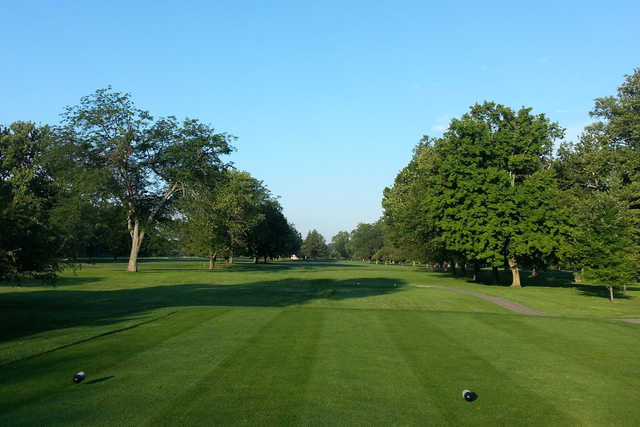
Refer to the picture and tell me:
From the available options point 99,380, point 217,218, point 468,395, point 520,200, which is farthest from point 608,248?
point 217,218

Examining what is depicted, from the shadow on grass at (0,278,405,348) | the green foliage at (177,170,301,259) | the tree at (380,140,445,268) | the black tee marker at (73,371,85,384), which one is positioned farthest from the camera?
the green foliage at (177,170,301,259)

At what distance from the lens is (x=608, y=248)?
32688mm

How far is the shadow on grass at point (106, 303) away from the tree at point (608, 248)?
16973 mm

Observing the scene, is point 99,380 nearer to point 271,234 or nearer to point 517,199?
point 517,199

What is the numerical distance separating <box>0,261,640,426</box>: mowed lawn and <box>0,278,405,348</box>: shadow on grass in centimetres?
23

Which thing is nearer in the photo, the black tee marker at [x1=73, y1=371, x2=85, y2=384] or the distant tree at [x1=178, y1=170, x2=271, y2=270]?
the black tee marker at [x1=73, y1=371, x2=85, y2=384]

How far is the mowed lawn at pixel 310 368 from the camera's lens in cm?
812

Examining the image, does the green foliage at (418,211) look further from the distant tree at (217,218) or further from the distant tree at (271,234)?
the distant tree at (271,234)

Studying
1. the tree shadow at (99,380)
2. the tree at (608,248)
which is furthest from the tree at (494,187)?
the tree shadow at (99,380)

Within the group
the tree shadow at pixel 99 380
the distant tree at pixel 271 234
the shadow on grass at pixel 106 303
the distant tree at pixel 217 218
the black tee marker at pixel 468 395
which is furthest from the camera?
the distant tree at pixel 271 234

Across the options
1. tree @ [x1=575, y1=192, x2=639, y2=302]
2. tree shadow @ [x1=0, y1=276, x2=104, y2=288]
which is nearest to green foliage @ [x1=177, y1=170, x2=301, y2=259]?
tree shadow @ [x1=0, y1=276, x2=104, y2=288]

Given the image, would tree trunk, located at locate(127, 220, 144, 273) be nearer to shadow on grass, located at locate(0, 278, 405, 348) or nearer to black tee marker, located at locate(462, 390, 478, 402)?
shadow on grass, located at locate(0, 278, 405, 348)

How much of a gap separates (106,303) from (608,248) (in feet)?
113

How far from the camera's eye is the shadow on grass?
17891mm
